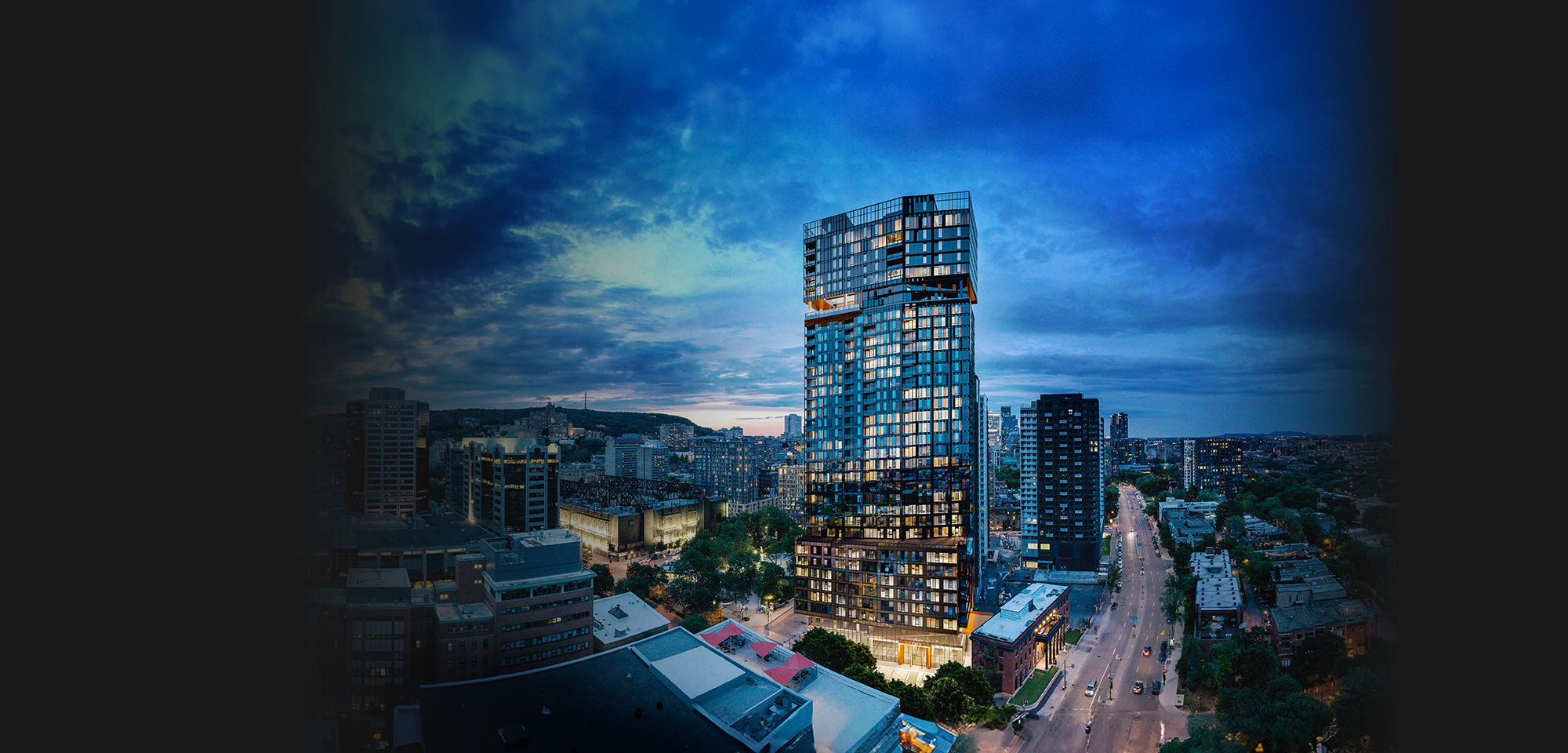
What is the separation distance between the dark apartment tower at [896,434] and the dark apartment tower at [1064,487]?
25.6ft

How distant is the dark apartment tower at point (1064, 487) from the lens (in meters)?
17.2

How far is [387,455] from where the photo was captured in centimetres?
274

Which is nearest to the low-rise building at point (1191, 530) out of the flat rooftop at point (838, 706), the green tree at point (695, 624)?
the flat rooftop at point (838, 706)

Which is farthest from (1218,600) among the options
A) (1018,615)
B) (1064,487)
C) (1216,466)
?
(1064,487)

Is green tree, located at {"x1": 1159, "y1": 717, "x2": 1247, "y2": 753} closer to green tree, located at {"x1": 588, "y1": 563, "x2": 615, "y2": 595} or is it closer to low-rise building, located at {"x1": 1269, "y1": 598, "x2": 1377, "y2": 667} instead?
low-rise building, located at {"x1": 1269, "y1": 598, "x2": 1377, "y2": 667}

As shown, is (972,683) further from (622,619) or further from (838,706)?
(622,619)

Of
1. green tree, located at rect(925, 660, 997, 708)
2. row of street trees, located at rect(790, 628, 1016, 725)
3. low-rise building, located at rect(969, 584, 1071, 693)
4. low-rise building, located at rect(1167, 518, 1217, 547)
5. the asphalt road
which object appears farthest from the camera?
low-rise building, located at rect(1167, 518, 1217, 547)

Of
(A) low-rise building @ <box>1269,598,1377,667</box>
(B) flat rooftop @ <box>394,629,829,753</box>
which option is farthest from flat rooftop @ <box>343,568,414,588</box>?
(A) low-rise building @ <box>1269,598,1377,667</box>

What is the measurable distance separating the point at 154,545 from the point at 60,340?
0.55 metres

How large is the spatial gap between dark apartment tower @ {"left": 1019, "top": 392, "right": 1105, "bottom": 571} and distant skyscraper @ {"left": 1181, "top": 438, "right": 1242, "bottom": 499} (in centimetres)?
400

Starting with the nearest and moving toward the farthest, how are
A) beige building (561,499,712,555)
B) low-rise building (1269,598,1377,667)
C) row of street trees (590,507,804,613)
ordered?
low-rise building (1269,598,1377,667) → beige building (561,499,712,555) → row of street trees (590,507,804,613)

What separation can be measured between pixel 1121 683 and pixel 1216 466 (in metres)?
4.03

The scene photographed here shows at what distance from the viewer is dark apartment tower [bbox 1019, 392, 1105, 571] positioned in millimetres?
17250

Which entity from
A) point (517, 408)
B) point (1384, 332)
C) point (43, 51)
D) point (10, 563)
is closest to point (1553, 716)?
point (1384, 332)
